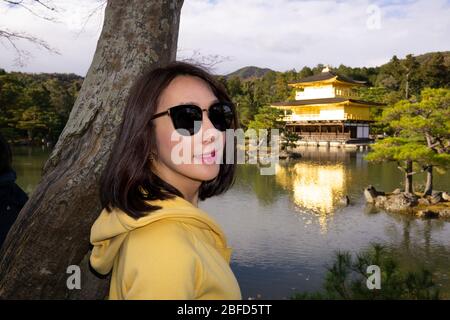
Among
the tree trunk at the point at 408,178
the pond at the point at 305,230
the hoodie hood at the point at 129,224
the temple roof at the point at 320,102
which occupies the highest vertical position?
the temple roof at the point at 320,102

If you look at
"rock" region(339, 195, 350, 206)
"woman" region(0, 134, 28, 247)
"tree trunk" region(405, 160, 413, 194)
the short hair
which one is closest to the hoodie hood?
"woman" region(0, 134, 28, 247)

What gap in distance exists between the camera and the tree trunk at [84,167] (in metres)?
1.25

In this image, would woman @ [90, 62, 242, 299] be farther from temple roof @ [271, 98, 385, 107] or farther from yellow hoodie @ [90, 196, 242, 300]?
temple roof @ [271, 98, 385, 107]

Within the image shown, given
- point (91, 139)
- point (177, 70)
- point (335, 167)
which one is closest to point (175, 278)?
point (177, 70)

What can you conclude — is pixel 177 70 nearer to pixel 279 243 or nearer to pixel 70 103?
pixel 279 243

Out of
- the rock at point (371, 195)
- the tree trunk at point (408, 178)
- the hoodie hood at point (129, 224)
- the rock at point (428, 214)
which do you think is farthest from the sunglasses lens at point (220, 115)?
the tree trunk at point (408, 178)

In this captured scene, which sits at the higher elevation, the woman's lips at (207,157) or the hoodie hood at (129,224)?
the woman's lips at (207,157)

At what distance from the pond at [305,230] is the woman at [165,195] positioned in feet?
12.6

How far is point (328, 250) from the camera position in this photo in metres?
6.30

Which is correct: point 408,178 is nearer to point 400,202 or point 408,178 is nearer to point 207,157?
point 400,202

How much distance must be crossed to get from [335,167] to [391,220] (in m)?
8.21

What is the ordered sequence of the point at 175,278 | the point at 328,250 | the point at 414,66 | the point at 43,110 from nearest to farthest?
the point at 175,278 → the point at 328,250 → the point at 43,110 → the point at 414,66

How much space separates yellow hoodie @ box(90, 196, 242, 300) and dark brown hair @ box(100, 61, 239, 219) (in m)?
0.04

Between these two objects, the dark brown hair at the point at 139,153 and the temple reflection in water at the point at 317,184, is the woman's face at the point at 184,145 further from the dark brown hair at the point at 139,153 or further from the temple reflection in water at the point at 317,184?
the temple reflection in water at the point at 317,184
